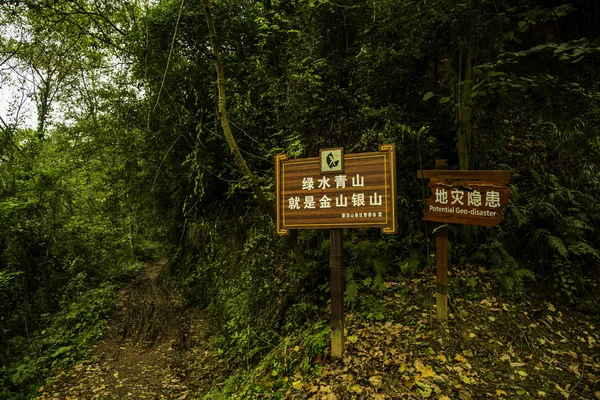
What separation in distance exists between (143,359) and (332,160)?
656cm

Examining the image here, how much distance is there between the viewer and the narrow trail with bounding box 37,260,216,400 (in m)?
6.34

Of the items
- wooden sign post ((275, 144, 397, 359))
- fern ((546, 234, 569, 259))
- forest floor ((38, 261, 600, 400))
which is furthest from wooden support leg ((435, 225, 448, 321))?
fern ((546, 234, 569, 259))

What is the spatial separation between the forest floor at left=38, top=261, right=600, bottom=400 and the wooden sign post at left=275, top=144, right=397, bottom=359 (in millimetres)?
520

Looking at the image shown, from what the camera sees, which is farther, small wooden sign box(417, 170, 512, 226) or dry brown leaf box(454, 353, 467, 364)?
small wooden sign box(417, 170, 512, 226)

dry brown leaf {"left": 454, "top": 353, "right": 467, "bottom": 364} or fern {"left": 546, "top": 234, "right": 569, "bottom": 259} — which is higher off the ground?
fern {"left": 546, "top": 234, "right": 569, "bottom": 259}

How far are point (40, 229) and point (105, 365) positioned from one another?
5.88 m

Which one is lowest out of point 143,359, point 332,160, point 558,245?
point 143,359

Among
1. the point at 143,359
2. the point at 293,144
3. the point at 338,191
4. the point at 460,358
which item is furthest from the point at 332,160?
the point at 143,359

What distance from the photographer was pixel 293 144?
5.78m

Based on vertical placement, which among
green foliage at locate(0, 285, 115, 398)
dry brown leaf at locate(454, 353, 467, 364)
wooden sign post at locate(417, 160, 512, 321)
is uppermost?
wooden sign post at locate(417, 160, 512, 321)

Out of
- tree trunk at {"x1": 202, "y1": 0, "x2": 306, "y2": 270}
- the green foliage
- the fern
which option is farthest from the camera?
the green foliage

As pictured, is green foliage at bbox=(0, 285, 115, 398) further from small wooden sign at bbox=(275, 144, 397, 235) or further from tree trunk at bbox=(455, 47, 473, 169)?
tree trunk at bbox=(455, 47, 473, 169)

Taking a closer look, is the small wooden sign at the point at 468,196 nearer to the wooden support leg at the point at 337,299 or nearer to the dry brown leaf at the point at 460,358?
the wooden support leg at the point at 337,299

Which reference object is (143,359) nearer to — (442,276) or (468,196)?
(442,276)
